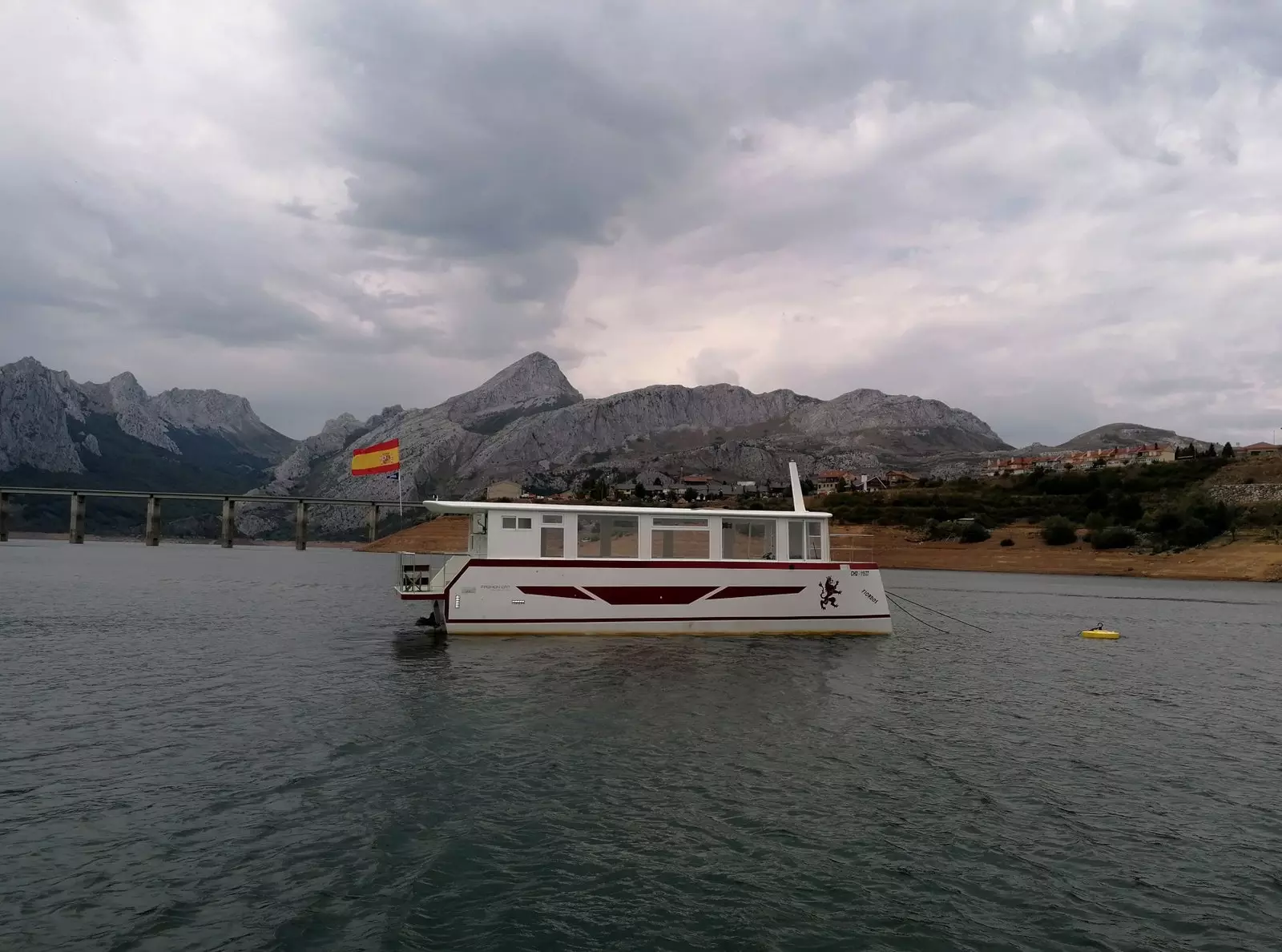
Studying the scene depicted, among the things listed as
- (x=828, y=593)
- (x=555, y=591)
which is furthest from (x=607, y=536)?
(x=828, y=593)

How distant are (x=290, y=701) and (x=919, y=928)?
55.8 feet

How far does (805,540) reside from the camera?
119 feet

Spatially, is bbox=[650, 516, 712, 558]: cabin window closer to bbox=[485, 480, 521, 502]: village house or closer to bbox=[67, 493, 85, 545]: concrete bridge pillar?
bbox=[485, 480, 521, 502]: village house

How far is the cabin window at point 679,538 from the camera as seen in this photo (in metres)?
34.6

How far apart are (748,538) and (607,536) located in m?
6.25

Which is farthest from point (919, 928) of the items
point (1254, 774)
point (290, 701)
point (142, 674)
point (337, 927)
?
point (142, 674)

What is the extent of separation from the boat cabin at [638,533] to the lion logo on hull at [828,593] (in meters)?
1.07

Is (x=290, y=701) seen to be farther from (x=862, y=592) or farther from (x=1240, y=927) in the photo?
(x=862, y=592)

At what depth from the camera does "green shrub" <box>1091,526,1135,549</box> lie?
3807 inches

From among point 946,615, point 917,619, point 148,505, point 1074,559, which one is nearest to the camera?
point 917,619

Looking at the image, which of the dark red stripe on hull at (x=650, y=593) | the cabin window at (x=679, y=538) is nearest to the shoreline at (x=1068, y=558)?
the cabin window at (x=679, y=538)

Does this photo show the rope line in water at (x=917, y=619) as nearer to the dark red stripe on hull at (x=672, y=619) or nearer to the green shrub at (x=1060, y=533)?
the dark red stripe on hull at (x=672, y=619)

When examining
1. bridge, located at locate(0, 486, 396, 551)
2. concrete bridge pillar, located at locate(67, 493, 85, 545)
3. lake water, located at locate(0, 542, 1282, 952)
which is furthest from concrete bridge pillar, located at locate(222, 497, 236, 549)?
lake water, located at locate(0, 542, 1282, 952)

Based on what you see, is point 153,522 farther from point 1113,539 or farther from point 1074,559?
point 1113,539
